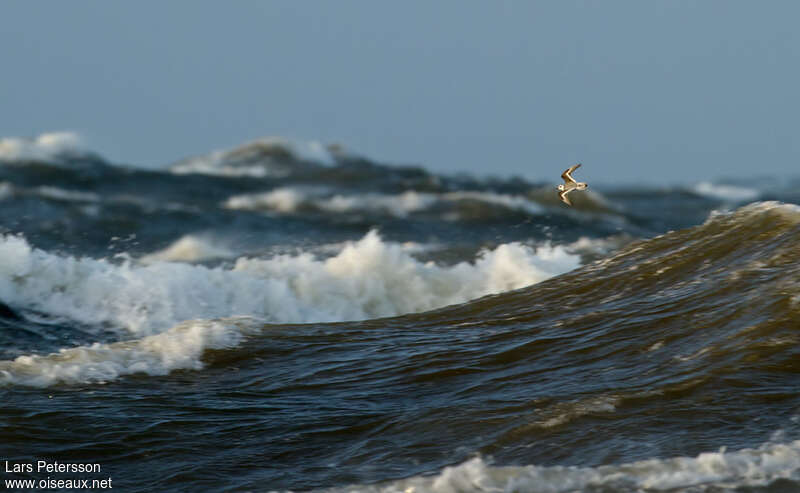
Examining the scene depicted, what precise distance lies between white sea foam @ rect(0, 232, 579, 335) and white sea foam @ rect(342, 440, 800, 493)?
599 centimetres

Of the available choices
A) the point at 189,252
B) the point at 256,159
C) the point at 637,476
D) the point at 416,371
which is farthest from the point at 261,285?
the point at 256,159

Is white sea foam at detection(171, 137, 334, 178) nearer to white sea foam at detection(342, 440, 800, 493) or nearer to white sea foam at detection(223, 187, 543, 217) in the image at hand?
white sea foam at detection(223, 187, 543, 217)

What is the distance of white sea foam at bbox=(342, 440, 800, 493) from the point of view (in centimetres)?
586

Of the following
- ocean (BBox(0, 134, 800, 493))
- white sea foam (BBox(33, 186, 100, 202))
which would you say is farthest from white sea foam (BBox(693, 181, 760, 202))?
ocean (BBox(0, 134, 800, 493))

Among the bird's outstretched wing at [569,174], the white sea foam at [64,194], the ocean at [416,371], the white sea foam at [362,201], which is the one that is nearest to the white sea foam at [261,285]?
the ocean at [416,371]

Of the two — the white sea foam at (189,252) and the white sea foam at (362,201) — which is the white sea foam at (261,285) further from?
the white sea foam at (362,201)

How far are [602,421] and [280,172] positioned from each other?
23.6 meters

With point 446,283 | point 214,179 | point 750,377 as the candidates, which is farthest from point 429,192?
point 750,377

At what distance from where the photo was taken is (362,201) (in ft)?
81.2

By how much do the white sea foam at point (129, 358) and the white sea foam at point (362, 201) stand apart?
1358 cm

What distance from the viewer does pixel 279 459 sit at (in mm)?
6645

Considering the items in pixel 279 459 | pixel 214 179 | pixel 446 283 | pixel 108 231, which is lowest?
pixel 279 459

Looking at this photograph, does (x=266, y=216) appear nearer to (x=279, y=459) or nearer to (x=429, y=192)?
(x=429, y=192)

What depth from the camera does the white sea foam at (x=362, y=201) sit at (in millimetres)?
23344
